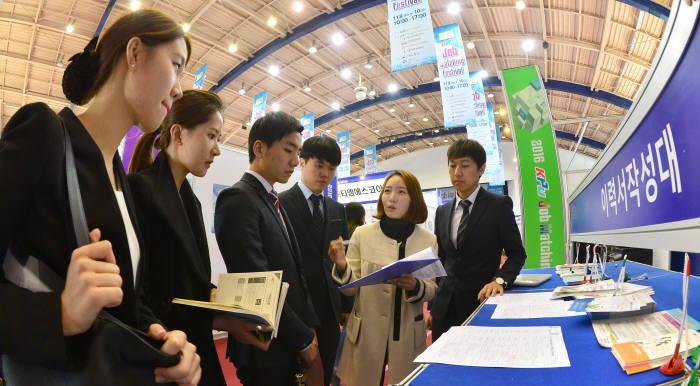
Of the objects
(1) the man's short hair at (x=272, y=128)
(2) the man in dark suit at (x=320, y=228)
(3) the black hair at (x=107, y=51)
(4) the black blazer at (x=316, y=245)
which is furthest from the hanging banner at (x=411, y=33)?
(3) the black hair at (x=107, y=51)

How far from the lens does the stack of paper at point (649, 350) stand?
0.63 meters

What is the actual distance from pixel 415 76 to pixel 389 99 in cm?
140

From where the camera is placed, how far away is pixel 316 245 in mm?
1934

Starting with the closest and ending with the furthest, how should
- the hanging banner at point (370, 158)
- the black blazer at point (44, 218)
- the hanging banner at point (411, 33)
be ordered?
the black blazer at point (44, 218), the hanging banner at point (411, 33), the hanging banner at point (370, 158)

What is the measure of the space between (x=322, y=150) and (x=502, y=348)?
4.76 ft

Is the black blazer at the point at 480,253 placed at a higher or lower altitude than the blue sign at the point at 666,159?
lower

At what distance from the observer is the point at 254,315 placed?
2.95 ft

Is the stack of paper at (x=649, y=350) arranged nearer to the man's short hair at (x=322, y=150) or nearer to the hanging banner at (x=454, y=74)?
the man's short hair at (x=322, y=150)

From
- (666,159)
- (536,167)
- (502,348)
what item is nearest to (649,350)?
(502,348)

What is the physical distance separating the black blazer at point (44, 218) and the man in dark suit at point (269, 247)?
657 millimetres

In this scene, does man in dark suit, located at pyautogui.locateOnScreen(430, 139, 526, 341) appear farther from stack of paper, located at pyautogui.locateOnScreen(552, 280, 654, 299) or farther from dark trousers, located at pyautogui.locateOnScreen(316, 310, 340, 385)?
dark trousers, located at pyautogui.locateOnScreen(316, 310, 340, 385)

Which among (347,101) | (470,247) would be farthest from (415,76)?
(470,247)

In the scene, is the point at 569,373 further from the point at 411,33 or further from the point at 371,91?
the point at 371,91

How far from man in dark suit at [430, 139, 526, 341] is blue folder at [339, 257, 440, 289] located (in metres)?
0.62
